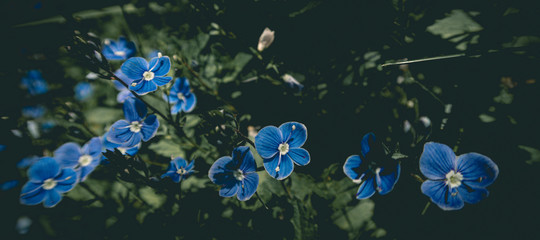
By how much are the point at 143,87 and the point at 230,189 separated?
58cm

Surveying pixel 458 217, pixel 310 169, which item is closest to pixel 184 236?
pixel 310 169

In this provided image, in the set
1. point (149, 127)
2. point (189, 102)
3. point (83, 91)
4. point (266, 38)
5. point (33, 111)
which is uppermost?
point (266, 38)

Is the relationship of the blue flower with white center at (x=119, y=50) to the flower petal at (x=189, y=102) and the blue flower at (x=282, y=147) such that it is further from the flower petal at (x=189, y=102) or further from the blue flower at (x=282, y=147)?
the blue flower at (x=282, y=147)

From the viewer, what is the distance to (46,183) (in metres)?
1.30

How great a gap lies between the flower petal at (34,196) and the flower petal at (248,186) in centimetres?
112

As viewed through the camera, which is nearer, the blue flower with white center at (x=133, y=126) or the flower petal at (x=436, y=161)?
the flower petal at (x=436, y=161)

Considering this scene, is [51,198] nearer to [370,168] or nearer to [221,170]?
[221,170]

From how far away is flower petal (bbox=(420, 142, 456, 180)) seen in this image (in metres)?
0.90

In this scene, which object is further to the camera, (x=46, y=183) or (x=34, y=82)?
(x=34, y=82)

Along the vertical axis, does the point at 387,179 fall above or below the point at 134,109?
above

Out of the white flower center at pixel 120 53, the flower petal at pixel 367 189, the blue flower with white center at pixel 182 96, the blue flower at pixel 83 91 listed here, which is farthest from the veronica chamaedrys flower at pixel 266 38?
the blue flower at pixel 83 91

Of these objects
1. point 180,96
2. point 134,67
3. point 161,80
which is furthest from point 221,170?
point 180,96

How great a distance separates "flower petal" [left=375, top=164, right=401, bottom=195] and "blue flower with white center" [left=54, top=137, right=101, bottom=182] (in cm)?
150

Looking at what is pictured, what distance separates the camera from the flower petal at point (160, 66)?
1.07 meters
